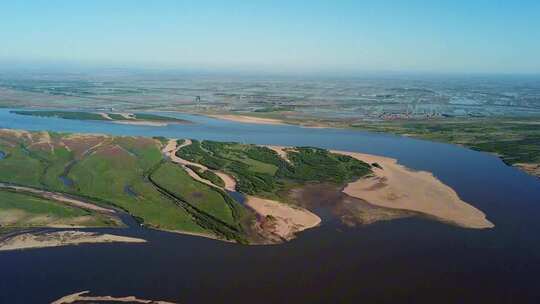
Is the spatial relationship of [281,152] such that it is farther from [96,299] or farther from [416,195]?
[96,299]

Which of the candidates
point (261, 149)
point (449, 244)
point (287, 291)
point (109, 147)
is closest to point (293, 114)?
point (261, 149)

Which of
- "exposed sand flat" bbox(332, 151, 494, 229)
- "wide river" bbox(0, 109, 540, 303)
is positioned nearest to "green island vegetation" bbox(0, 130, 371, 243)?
"exposed sand flat" bbox(332, 151, 494, 229)

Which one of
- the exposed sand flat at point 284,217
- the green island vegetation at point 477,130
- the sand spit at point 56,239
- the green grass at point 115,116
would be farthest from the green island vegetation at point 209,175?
the green grass at point 115,116

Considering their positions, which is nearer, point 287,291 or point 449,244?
point 287,291

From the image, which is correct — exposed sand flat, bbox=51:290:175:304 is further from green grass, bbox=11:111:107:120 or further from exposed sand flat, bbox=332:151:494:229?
green grass, bbox=11:111:107:120

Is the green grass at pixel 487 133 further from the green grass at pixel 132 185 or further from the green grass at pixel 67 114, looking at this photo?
the green grass at pixel 67 114

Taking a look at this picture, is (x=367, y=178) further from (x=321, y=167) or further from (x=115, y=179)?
(x=115, y=179)
